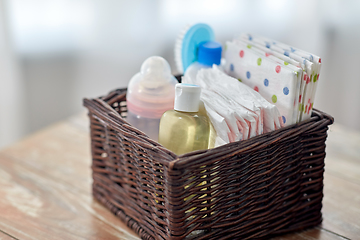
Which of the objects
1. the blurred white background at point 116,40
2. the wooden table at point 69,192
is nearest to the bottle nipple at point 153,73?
the wooden table at point 69,192

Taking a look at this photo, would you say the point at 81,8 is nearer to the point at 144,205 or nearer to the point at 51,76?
the point at 51,76

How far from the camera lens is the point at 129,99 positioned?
54 cm

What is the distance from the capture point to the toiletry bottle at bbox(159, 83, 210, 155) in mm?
438

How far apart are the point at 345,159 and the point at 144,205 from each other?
0.45m

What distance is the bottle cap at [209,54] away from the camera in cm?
60

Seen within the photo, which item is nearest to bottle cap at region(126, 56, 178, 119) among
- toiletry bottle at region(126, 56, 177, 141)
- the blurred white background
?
toiletry bottle at region(126, 56, 177, 141)

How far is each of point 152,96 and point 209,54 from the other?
5.4 inches

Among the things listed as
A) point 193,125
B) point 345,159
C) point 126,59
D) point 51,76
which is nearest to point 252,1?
point 126,59

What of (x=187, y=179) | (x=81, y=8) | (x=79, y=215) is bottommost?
(x=79, y=215)

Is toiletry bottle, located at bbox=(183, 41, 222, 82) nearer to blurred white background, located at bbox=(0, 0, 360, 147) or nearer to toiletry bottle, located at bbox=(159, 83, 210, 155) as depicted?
toiletry bottle, located at bbox=(159, 83, 210, 155)

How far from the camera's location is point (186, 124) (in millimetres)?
436

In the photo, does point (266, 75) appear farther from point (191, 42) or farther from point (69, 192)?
point (69, 192)

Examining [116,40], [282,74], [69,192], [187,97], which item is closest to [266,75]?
[282,74]

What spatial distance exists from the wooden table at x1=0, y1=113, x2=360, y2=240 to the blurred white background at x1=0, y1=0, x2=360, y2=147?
1.69 ft
